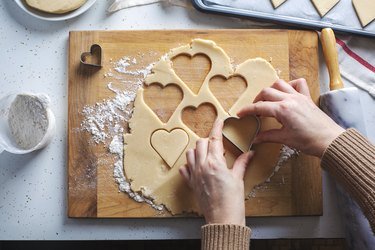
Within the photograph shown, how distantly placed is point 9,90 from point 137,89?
0.30 m

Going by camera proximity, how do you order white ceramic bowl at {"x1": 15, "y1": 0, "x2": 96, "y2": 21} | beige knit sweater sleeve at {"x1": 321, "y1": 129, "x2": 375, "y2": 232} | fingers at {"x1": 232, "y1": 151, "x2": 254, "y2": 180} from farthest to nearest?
1. white ceramic bowl at {"x1": 15, "y1": 0, "x2": 96, "y2": 21}
2. fingers at {"x1": 232, "y1": 151, "x2": 254, "y2": 180}
3. beige knit sweater sleeve at {"x1": 321, "y1": 129, "x2": 375, "y2": 232}

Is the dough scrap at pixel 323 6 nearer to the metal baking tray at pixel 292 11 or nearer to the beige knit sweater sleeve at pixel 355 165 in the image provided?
the metal baking tray at pixel 292 11

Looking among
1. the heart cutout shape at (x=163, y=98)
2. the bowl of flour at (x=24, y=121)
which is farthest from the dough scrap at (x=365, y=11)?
the bowl of flour at (x=24, y=121)

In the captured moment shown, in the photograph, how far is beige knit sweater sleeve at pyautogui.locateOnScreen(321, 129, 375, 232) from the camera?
85cm

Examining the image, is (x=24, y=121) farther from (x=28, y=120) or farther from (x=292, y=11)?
(x=292, y=11)

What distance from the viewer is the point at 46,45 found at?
106 cm

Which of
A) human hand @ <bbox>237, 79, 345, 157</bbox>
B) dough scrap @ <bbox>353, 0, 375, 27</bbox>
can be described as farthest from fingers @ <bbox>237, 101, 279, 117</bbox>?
dough scrap @ <bbox>353, 0, 375, 27</bbox>

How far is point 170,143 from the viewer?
0.99 m

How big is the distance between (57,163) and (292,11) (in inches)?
25.1

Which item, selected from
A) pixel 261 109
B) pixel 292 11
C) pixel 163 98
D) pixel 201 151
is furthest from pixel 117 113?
pixel 292 11

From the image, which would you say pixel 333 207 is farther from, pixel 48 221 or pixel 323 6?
pixel 48 221

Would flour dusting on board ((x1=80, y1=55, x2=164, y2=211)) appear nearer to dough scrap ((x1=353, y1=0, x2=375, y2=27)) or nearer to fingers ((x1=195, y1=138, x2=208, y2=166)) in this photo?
fingers ((x1=195, y1=138, x2=208, y2=166))

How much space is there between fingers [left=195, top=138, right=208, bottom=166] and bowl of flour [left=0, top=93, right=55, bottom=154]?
32 centimetres

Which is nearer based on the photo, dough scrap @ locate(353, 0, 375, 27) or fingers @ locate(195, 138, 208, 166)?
fingers @ locate(195, 138, 208, 166)
